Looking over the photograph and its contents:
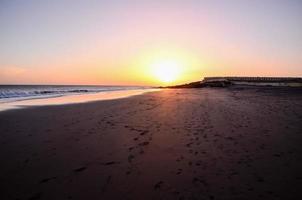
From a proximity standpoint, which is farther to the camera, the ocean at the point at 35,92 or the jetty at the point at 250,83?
the jetty at the point at 250,83

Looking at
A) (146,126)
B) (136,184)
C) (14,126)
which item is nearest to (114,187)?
(136,184)

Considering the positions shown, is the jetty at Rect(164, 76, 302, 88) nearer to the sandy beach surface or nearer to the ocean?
the ocean

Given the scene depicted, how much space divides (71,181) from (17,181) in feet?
3.42

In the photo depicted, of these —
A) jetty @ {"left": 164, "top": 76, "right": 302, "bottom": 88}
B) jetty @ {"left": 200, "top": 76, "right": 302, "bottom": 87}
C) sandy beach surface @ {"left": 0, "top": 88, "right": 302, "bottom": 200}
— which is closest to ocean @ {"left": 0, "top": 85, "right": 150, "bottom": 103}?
sandy beach surface @ {"left": 0, "top": 88, "right": 302, "bottom": 200}

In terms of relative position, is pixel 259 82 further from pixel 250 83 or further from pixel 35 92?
pixel 35 92

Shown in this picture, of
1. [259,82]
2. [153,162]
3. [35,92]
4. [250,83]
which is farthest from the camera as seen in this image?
[259,82]

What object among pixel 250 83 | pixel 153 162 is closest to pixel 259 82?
pixel 250 83

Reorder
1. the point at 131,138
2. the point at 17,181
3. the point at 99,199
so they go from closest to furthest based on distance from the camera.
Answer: the point at 99,199 → the point at 17,181 → the point at 131,138

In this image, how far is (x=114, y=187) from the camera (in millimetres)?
4445

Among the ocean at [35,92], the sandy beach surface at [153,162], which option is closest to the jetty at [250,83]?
the ocean at [35,92]

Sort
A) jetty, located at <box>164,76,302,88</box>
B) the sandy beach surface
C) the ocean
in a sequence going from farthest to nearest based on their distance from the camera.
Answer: jetty, located at <box>164,76,302,88</box>, the ocean, the sandy beach surface

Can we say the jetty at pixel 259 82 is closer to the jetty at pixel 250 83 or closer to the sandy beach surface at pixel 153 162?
the jetty at pixel 250 83

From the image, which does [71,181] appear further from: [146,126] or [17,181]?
[146,126]

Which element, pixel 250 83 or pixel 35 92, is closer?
pixel 35 92
